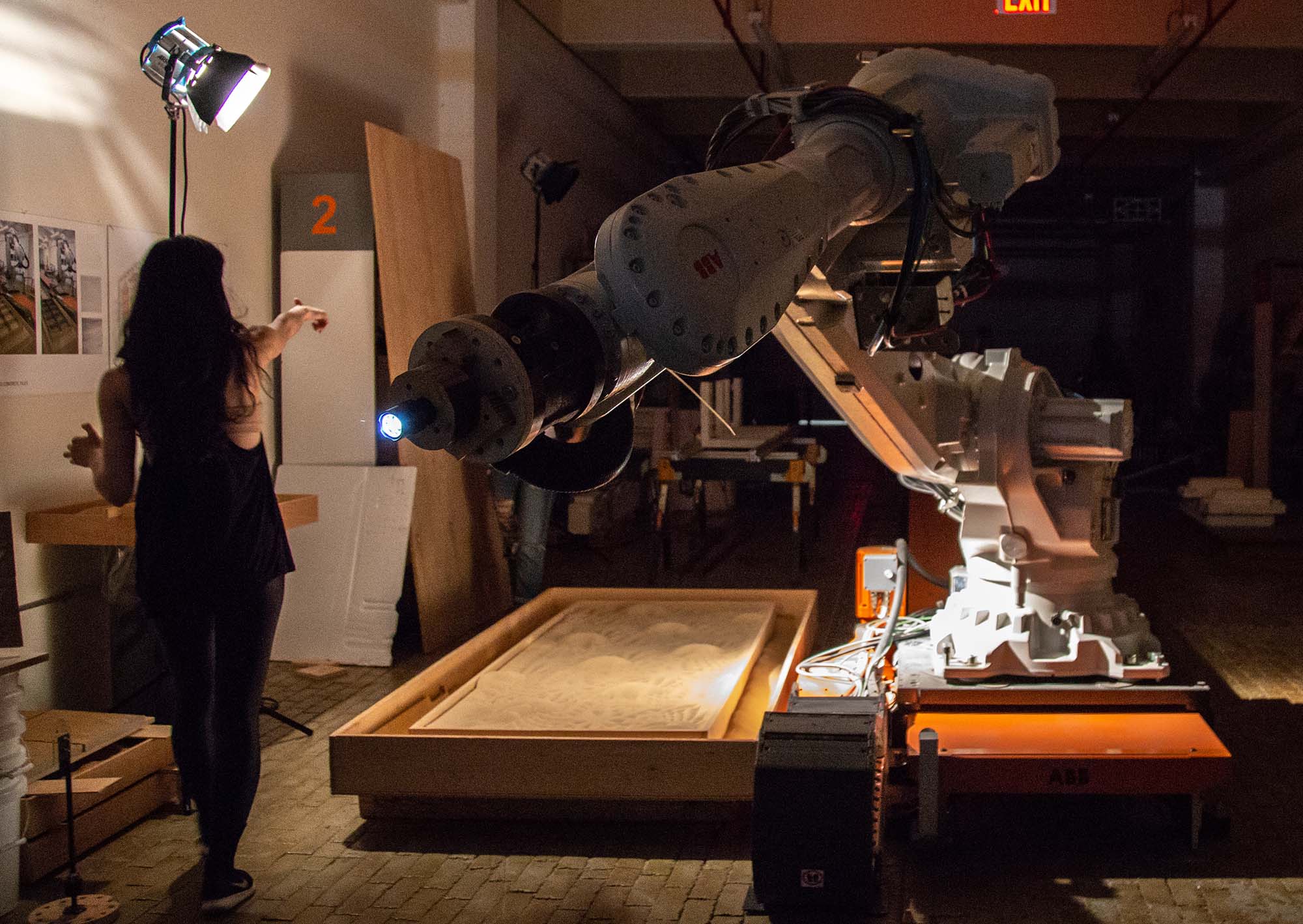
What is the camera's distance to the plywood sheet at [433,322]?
5.91 meters

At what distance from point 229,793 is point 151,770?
3.12 ft

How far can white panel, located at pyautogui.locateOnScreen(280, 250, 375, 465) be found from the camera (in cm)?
582

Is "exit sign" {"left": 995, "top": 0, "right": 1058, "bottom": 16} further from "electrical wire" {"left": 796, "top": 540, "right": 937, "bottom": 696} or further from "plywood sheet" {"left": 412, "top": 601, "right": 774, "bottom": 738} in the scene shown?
"electrical wire" {"left": 796, "top": 540, "right": 937, "bottom": 696}

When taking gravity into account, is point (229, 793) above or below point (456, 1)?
below

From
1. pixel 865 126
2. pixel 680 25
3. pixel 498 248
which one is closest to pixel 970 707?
pixel 865 126

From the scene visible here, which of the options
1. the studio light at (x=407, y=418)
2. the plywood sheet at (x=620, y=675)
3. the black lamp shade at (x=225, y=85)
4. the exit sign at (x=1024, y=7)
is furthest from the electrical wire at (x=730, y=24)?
the studio light at (x=407, y=418)

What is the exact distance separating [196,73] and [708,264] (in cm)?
399

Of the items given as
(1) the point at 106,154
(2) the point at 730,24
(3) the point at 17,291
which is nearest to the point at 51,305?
(3) the point at 17,291

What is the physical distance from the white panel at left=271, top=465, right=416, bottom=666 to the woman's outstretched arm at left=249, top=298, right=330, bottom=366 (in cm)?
244

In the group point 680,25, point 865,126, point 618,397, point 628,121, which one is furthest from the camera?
point 628,121

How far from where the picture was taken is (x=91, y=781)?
3.51 metres

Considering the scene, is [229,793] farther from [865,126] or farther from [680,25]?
[680,25]

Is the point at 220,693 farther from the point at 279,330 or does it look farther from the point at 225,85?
the point at 225,85

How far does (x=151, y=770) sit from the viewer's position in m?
3.84
